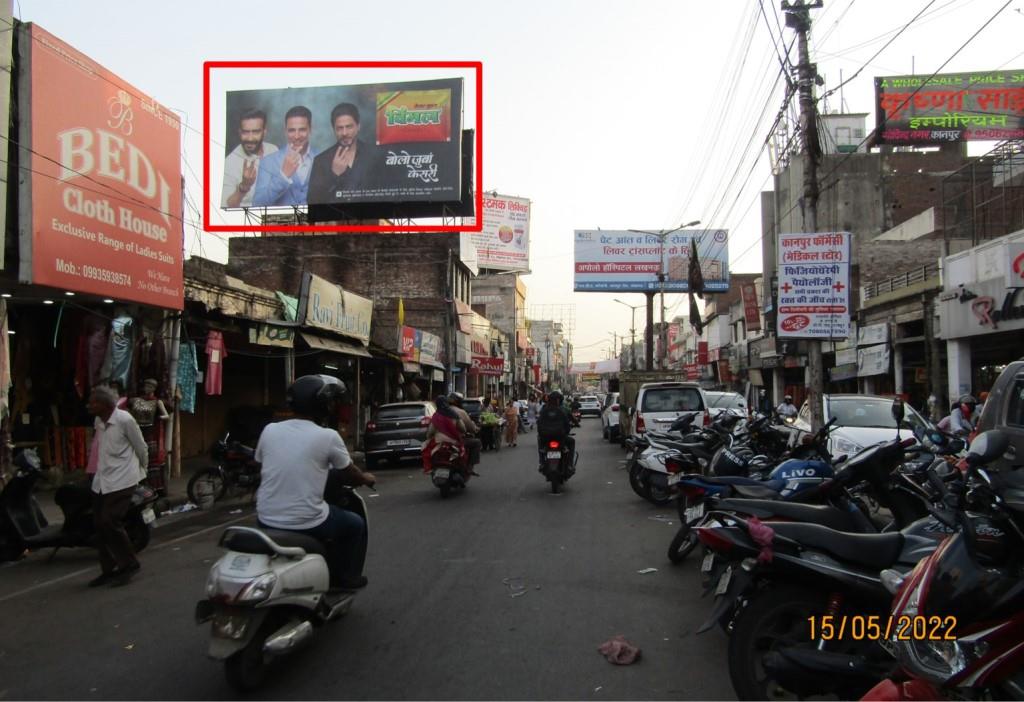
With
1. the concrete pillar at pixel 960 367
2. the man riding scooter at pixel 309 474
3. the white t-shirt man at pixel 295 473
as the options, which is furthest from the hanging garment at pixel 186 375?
the concrete pillar at pixel 960 367

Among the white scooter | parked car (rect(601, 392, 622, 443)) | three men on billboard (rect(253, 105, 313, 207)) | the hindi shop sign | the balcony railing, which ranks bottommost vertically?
parked car (rect(601, 392, 622, 443))

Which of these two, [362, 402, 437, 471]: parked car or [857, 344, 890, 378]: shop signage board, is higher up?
[857, 344, 890, 378]: shop signage board

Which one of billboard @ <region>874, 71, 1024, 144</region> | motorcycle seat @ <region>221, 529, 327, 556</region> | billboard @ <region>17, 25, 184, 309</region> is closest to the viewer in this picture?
motorcycle seat @ <region>221, 529, 327, 556</region>

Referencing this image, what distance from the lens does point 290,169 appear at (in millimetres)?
32906

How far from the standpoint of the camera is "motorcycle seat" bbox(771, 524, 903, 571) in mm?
3768

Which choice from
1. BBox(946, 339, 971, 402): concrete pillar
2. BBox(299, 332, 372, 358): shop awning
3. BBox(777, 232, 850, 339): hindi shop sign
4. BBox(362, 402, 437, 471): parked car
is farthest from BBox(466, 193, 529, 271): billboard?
BBox(777, 232, 850, 339): hindi shop sign

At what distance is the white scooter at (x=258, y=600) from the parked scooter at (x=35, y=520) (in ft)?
12.2

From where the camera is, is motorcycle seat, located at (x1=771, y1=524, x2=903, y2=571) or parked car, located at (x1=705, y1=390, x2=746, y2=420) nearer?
motorcycle seat, located at (x1=771, y1=524, x2=903, y2=571)

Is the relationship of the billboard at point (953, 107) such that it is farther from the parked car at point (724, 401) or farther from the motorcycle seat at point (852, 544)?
the motorcycle seat at point (852, 544)

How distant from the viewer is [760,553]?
12.3ft

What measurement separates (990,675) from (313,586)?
3.35m

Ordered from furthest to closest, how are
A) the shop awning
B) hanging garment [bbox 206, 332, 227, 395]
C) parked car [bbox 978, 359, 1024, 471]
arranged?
the shop awning → hanging garment [bbox 206, 332, 227, 395] → parked car [bbox 978, 359, 1024, 471]

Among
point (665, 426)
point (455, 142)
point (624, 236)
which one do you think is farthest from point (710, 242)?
point (665, 426)

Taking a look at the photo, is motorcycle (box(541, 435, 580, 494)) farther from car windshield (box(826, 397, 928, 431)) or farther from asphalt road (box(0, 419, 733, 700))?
car windshield (box(826, 397, 928, 431))
